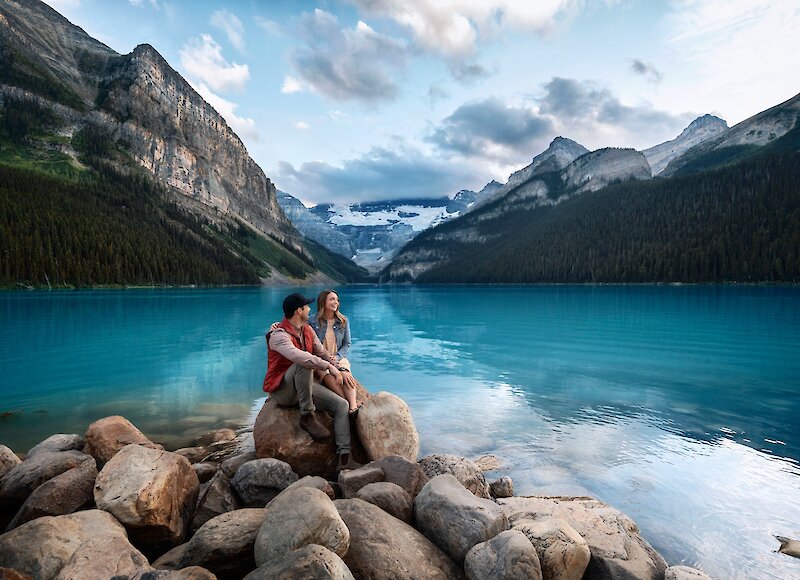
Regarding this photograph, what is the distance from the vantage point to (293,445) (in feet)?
30.4

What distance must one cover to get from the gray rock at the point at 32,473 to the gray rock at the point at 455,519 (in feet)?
20.9

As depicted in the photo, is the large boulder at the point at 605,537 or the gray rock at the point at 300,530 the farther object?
the large boulder at the point at 605,537

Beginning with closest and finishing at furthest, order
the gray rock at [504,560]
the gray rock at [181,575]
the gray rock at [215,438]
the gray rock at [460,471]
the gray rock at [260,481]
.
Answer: the gray rock at [181,575], the gray rock at [504,560], the gray rock at [260,481], the gray rock at [460,471], the gray rock at [215,438]

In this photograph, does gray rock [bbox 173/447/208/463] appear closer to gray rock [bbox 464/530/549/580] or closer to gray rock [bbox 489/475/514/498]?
gray rock [bbox 489/475/514/498]

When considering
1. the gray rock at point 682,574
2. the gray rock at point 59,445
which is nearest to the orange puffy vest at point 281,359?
the gray rock at point 59,445

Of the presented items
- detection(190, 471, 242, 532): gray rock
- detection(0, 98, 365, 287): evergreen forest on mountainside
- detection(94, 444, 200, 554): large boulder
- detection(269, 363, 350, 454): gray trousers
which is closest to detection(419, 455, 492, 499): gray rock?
detection(269, 363, 350, 454): gray trousers

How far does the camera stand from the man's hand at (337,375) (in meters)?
9.48

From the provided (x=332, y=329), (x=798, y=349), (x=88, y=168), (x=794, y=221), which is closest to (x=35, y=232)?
(x=88, y=168)

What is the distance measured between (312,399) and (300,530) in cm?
443

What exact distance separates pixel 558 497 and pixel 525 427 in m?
6.13

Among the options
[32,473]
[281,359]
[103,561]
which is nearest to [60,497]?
[32,473]

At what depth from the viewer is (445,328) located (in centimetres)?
5288

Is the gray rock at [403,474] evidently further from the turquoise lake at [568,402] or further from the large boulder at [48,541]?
the turquoise lake at [568,402]

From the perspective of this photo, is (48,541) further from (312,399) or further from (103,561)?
(312,399)
